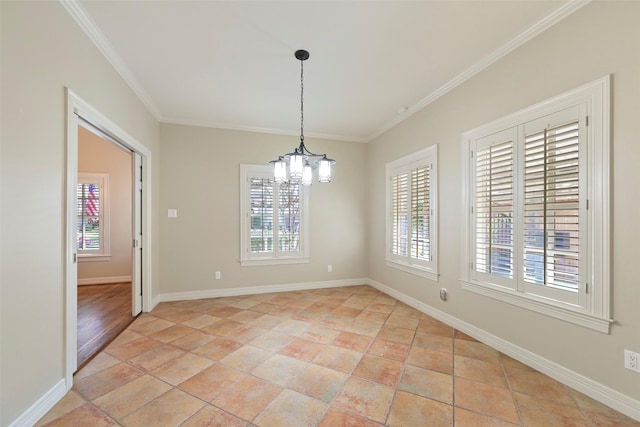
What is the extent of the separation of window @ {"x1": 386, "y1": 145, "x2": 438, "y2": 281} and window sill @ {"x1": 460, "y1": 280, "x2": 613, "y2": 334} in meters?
0.75

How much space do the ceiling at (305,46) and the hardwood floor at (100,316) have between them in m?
2.85

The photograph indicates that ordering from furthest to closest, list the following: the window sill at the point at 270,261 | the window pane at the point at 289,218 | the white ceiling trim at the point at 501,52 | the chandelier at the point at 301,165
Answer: the window pane at the point at 289,218
the window sill at the point at 270,261
the chandelier at the point at 301,165
the white ceiling trim at the point at 501,52

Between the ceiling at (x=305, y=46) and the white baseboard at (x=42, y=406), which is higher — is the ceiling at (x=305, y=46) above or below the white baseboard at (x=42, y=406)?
above

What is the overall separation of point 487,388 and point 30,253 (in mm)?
3305

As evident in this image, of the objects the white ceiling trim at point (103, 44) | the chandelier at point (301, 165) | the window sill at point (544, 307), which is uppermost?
the white ceiling trim at point (103, 44)

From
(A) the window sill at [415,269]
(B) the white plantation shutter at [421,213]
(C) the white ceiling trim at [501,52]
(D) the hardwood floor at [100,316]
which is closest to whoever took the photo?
(C) the white ceiling trim at [501,52]

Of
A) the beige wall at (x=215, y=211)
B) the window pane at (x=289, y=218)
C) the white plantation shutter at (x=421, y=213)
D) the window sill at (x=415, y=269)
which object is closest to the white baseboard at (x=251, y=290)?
the beige wall at (x=215, y=211)

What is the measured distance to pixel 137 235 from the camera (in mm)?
3656

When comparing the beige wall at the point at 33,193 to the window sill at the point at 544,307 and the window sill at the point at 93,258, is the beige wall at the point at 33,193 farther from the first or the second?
the window sill at the point at 93,258

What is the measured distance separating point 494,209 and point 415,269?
1545 millimetres

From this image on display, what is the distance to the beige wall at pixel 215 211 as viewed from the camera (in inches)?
169

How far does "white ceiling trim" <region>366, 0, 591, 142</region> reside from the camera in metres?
2.07

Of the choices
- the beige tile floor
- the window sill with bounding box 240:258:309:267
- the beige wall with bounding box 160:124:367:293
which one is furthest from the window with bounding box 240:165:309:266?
the beige tile floor

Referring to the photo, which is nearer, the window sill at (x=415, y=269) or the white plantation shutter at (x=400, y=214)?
the window sill at (x=415, y=269)
